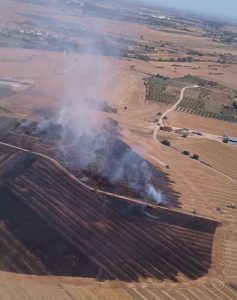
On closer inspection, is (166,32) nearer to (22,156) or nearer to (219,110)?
(219,110)

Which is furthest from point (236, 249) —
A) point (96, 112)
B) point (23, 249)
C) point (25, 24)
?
point (25, 24)

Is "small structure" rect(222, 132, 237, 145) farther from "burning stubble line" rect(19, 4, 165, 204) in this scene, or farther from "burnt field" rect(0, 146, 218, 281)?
"burnt field" rect(0, 146, 218, 281)

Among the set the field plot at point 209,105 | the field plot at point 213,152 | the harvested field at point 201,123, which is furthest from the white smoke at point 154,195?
the field plot at point 209,105

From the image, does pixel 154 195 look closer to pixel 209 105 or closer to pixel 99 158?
pixel 99 158

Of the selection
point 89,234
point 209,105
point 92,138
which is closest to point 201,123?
point 209,105

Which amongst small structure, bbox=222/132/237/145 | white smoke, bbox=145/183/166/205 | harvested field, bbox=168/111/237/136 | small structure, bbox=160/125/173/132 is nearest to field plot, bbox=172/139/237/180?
small structure, bbox=222/132/237/145

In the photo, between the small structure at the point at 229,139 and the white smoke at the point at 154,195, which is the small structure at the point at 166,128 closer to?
the small structure at the point at 229,139
